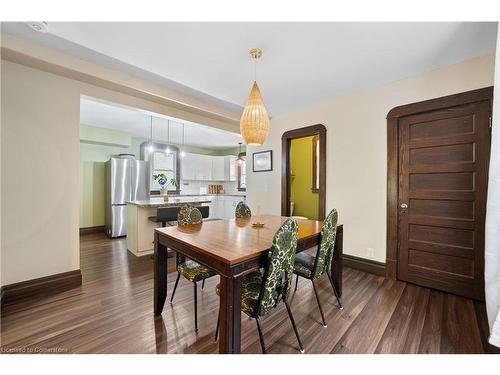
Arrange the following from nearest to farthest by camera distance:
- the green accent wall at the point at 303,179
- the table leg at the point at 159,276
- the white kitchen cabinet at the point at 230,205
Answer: the table leg at the point at 159,276
the green accent wall at the point at 303,179
the white kitchen cabinet at the point at 230,205

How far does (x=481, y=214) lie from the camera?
2.06 meters

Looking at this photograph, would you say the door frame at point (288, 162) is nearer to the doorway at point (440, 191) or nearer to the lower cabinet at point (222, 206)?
the doorway at point (440, 191)

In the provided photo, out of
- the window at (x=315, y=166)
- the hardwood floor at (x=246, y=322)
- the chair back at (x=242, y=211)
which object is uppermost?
the window at (x=315, y=166)

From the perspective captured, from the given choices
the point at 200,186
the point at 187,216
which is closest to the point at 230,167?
the point at 200,186

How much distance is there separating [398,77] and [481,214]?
1.71m

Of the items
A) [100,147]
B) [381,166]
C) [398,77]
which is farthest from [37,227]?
[398,77]

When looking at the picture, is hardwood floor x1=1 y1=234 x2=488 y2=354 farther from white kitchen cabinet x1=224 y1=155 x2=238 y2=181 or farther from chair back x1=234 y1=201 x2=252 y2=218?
white kitchen cabinet x1=224 y1=155 x2=238 y2=181

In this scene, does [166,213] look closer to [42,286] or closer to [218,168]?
[42,286]

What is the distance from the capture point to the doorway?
6.86ft

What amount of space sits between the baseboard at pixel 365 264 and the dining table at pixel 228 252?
2.92ft

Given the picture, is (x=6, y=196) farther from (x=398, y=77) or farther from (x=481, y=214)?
(x=481, y=214)

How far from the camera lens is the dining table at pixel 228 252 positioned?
1166mm

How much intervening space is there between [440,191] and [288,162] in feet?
6.87

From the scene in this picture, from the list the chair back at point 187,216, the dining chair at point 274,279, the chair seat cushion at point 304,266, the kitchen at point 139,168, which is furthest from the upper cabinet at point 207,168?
the dining chair at point 274,279
